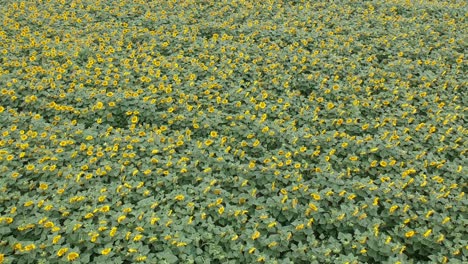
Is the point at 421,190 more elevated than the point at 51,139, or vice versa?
the point at 51,139

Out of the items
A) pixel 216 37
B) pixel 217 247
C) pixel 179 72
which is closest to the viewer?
pixel 217 247

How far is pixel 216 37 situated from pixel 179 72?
1000 mm

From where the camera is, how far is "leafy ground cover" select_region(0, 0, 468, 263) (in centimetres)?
265

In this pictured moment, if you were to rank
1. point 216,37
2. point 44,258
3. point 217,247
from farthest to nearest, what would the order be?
point 216,37, point 217,247, point 44,258

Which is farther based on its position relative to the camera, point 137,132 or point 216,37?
point 216,37

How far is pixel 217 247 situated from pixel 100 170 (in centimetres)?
102

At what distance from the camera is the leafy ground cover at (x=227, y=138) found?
8.70 ft

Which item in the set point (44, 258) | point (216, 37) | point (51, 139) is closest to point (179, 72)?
point (216, 37)

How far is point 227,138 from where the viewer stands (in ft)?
11.4

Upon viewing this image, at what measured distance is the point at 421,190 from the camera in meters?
3.09

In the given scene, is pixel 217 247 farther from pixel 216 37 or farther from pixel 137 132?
pixel 216 37

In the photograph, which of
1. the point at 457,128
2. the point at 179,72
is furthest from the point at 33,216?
the point at 457,128

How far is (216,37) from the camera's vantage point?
5.05 m

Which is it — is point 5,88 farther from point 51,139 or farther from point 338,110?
point 338,110
